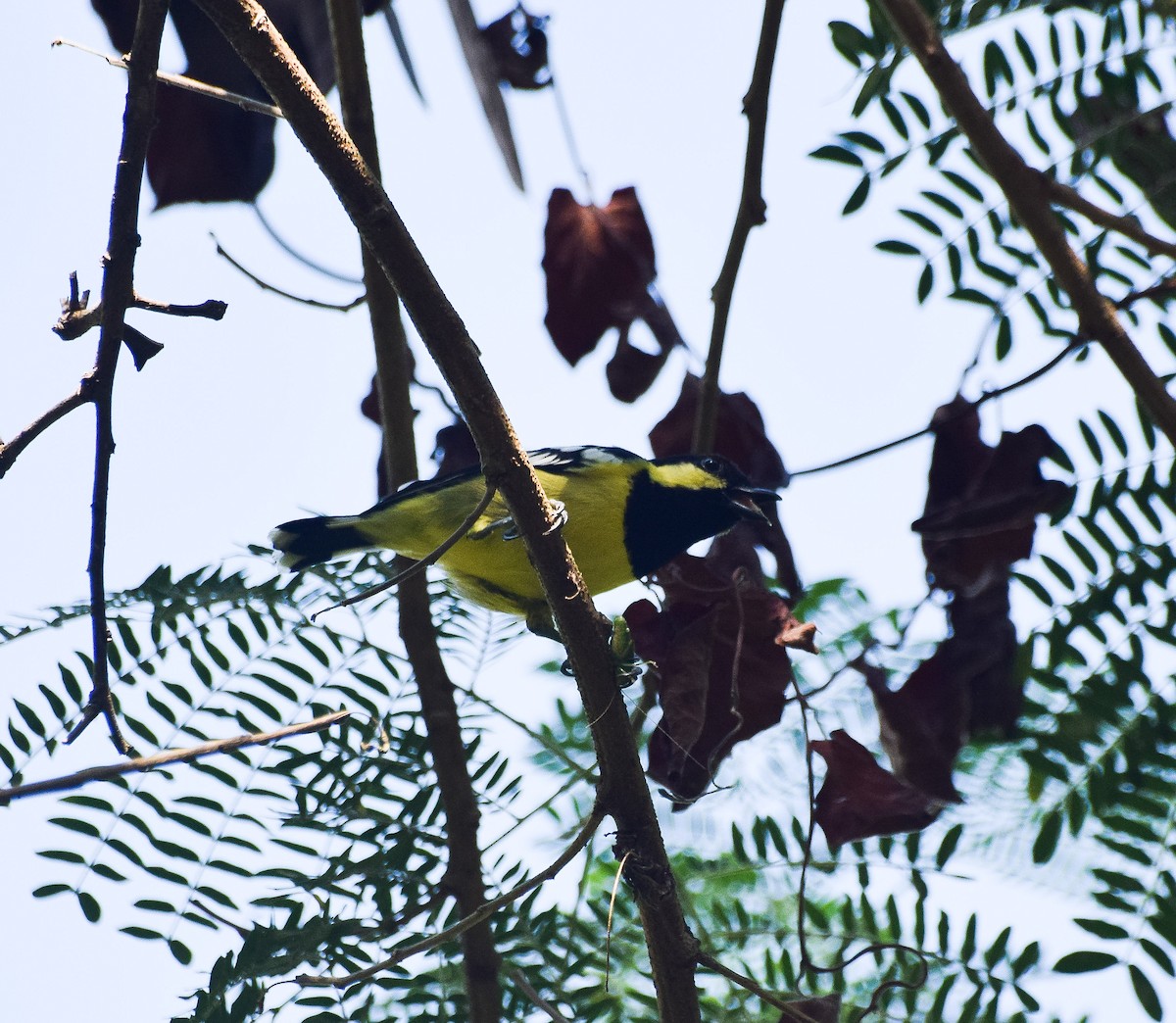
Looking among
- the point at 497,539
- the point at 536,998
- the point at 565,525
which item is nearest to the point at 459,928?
the point at 536,998

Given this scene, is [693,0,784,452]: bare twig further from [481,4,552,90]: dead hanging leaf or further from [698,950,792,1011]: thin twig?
[698,950,792,1011]: thin twig

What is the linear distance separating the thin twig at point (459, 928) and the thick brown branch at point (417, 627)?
0.59 m

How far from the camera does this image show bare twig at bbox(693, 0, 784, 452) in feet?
8.96

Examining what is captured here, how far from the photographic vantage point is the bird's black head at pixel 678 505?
3.26 m

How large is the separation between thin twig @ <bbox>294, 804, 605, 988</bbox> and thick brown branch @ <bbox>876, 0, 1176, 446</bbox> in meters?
1.24

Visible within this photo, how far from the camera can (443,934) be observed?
1758 millimetres

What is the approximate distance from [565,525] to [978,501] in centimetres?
112

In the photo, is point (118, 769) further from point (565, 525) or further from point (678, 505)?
point (678, 505)

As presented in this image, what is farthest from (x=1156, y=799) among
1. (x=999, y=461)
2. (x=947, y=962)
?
(x=999, y=461)

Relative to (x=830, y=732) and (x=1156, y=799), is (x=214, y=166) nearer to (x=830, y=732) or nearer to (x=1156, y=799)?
(x=830, y=732)

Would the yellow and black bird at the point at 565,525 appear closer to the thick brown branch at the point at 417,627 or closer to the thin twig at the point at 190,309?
the thick brown branch at the point at 417,627

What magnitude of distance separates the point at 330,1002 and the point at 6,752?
29.0 inches

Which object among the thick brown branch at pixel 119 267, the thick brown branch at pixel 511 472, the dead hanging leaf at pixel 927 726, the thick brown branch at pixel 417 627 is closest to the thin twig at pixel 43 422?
the thick brown branch at pixel 119 267

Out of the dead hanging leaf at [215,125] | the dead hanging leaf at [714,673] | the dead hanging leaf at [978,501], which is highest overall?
the dead hanging leaf at [215,125]
